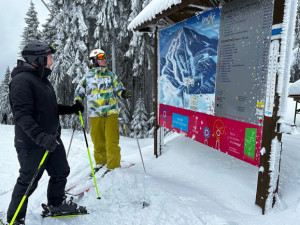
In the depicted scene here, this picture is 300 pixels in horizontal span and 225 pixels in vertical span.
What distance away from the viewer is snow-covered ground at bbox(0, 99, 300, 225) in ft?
10.3

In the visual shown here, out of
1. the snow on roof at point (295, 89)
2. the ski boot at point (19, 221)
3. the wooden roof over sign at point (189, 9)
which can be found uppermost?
the wooden roof over sign at point (189, 9)

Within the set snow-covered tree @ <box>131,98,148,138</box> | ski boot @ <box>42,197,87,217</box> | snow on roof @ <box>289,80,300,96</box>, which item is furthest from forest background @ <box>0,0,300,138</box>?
ski boot @ <box>42,197,87,217</box>

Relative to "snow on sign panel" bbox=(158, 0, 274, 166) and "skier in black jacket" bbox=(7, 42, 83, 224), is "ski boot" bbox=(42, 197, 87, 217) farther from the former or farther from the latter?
"snow on sign panel" bbox=(158, 0, 274, 166)

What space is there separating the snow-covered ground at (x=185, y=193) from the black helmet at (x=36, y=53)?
6.91ft

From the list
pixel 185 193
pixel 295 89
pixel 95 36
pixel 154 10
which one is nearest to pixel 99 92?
pixel 154 10

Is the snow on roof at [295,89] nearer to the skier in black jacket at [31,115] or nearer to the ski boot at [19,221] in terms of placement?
the skier in black jacket at [31,115]

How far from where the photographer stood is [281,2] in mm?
2918

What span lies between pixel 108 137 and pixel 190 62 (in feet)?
7.63

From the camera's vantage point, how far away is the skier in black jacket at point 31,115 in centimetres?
266

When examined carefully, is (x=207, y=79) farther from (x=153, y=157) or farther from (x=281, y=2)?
(x=153, y=157)

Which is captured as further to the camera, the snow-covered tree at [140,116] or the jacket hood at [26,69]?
the snow-covered tree at [140,116]

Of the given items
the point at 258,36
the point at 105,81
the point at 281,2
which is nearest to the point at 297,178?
the point at 258,36

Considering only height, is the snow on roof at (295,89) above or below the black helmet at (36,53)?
below

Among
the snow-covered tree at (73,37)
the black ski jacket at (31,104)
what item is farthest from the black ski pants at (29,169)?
the snow-covered tree at (73,37)
